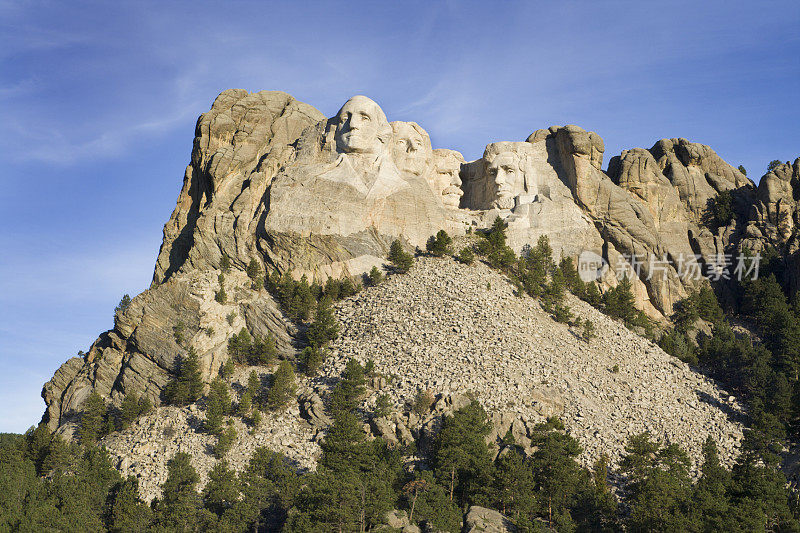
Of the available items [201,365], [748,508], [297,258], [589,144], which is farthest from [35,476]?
[589,144]

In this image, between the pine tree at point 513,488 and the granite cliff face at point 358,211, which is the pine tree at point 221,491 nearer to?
the granite cliff face at point 358,211

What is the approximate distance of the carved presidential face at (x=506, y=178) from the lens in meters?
92.5

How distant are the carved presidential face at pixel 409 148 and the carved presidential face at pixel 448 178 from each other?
10.9 feet

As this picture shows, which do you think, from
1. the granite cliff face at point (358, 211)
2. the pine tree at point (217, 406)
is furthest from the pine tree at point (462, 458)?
the granite cliff face at point (358, 211)

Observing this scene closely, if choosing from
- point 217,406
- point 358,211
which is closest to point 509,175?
point 358,211

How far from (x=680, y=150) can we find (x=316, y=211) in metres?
49.0

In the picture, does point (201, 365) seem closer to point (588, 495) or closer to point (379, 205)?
point (379, 205)

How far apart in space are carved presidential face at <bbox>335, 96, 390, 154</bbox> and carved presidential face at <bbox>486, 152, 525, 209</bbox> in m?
14.9

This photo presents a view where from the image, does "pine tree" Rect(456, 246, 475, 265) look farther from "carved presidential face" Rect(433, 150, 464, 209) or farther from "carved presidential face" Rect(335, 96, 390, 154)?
"carved presidential face" Rect(335, 96, 390, 154)

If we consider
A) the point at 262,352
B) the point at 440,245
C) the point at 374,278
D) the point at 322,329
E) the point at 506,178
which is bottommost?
the point at 262,352

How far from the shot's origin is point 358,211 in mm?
81375

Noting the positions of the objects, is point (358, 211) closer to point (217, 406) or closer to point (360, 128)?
point (360, 128)

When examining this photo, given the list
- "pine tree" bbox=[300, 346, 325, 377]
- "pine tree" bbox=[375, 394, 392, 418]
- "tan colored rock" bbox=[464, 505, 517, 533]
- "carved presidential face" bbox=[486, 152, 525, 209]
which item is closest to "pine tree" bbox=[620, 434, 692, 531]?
"tan colored rock" bbox=[464, 505, 517, 533]

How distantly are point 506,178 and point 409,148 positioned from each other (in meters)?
11.9
